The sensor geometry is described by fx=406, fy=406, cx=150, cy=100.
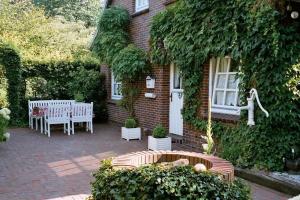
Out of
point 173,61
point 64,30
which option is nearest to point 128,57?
point 173,61

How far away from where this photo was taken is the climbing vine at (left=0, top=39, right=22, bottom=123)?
1409cm

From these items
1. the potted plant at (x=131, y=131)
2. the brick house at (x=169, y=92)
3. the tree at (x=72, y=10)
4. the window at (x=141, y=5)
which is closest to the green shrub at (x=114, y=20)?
the brick house at (x=169, y=92)

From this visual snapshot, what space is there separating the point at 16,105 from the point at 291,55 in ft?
34.2

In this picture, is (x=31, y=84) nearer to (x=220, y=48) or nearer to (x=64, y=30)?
(x=220, y=48)

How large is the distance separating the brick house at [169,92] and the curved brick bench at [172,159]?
3.52m

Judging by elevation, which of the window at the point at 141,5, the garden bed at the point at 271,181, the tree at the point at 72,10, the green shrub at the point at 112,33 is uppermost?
the tree at the point at 72,10

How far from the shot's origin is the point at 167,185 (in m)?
3.96

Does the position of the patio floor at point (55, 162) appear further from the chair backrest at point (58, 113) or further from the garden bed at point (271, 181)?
the chair backrest at point (58, 113)

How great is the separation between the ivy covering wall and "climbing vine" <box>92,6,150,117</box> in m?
2.80

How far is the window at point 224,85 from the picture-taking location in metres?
8.80

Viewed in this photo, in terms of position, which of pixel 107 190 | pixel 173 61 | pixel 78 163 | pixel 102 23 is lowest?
pixel 78 163

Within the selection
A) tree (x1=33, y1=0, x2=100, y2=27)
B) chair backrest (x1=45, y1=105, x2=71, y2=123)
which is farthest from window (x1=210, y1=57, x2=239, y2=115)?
tree (x1=33, y1=0, x2=100, y2=27)

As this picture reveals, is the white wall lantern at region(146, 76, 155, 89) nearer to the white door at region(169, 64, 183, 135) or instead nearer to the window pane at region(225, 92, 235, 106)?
the white door at region(169, 64, 183, 135)

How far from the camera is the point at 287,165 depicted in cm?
718
